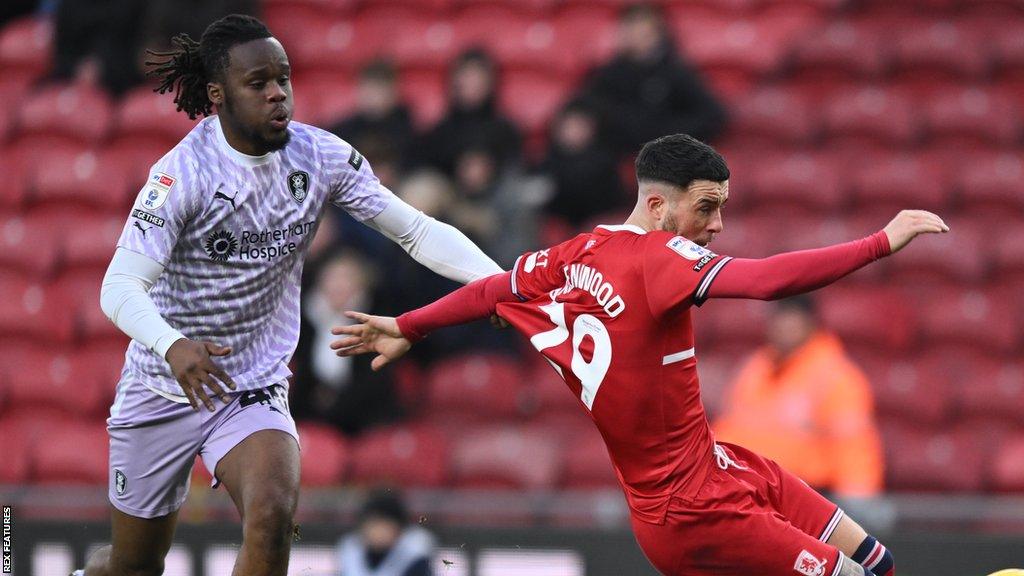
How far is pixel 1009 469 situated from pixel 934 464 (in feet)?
1.34

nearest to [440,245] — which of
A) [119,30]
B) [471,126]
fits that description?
[471,126]

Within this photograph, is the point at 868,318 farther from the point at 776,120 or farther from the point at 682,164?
the point at 682,164

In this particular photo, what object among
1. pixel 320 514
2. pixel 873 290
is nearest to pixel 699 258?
pixel 320 514

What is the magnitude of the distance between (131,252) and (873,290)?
577 centimetres

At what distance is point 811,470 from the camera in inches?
282

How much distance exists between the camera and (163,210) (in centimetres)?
437

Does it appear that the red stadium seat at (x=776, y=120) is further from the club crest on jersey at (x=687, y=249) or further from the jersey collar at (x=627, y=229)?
the club crest on jersey at (x=687, y=249)

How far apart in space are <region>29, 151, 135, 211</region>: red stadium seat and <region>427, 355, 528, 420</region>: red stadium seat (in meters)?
3.05

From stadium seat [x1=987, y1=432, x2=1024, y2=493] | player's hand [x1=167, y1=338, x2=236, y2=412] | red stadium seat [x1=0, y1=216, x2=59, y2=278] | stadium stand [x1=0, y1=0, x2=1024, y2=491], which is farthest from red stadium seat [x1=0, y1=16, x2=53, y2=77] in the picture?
player's hand [x1=167, y1=338, x2=236, y2=412]

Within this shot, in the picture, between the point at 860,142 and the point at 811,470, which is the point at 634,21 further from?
the point at 811,470

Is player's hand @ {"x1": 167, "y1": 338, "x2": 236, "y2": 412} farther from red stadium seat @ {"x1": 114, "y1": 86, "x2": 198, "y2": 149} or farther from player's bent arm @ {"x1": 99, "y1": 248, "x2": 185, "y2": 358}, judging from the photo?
red stadium seat @ {"x1": 114, "y1": 86, "x2": 198, "y2": 149}

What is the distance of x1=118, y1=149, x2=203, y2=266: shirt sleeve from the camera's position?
435 centimetres

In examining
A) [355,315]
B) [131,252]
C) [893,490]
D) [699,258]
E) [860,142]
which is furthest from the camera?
[860,142]

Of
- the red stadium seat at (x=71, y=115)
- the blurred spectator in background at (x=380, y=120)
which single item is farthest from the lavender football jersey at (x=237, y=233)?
the red stadium seat at (x=71, y=115)
